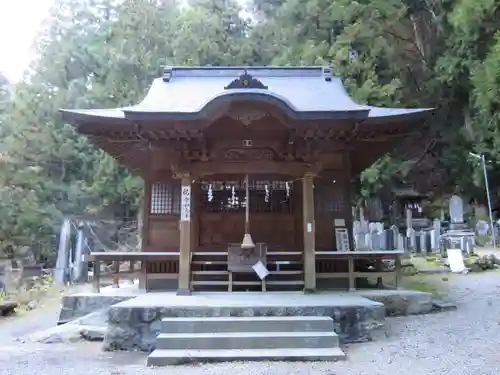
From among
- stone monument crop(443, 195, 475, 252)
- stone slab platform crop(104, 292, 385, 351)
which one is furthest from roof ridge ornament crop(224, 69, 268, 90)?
stone monument crop(443, 195, 475, 252)

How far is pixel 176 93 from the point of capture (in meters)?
10.1

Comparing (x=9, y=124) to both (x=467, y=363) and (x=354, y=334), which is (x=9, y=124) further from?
(x=467, y=363)

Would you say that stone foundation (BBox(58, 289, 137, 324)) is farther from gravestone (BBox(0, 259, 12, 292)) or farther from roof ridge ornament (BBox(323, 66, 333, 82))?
gravestone (BBox(0, 259, 12, 292))

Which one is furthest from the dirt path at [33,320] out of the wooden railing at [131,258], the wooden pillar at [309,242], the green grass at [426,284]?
the green grass at [426,284]

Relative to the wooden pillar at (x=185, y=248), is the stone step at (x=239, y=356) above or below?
below

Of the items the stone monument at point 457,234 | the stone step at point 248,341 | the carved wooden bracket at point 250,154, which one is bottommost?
the stone step at point 248,341

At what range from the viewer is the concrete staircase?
208 inches

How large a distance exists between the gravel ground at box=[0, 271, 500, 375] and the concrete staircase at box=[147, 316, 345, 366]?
171 mm

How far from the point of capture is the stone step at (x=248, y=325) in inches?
230

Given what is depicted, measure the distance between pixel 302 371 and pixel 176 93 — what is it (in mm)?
6997

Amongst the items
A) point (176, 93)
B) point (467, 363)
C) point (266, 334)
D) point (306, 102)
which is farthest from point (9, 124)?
point (467, 363)

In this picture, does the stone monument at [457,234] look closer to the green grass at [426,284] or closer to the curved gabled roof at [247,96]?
the green grass at [426,284]

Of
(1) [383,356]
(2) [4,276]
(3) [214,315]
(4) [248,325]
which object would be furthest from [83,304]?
(2) [4,276]

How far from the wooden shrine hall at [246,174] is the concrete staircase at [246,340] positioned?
75.9 inches
